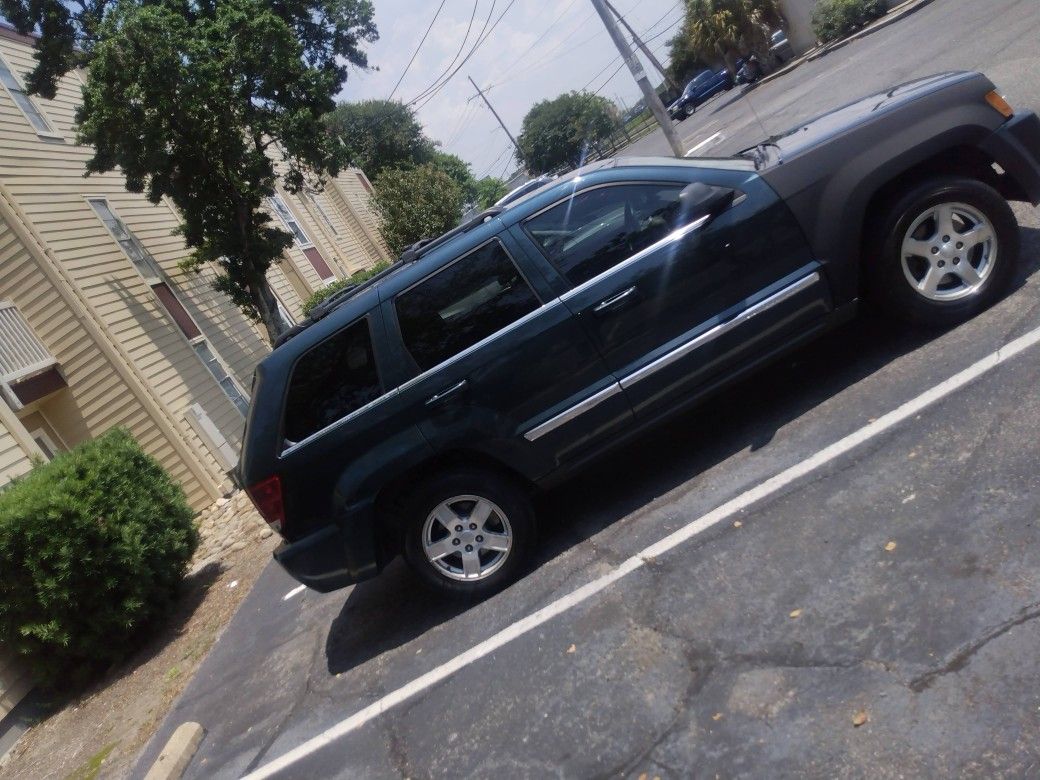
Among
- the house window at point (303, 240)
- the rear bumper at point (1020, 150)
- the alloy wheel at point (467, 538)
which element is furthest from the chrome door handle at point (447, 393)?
the house window at point (303, 240)

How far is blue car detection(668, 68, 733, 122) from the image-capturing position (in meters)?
39.8

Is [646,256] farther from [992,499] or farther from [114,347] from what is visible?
[114,347]

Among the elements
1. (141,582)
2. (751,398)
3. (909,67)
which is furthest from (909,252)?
(909,67)

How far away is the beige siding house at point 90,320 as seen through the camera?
40.5ft

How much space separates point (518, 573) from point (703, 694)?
1.77 meters

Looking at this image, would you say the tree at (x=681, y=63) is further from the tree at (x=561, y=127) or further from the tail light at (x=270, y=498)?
the tail light at (x=270, y=498)

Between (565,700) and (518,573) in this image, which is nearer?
(565,700)

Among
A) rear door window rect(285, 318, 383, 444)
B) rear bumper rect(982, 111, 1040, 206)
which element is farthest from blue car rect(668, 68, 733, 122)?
rear door window rect(285, 318, 383, 444)

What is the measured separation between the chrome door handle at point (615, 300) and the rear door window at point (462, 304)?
337 millimetres

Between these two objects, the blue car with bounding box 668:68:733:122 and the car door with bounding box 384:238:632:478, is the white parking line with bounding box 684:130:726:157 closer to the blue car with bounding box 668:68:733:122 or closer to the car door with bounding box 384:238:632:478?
the car door with bounding box 384:238:632:478

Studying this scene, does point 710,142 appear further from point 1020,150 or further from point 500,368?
point 500,368

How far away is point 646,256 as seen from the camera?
15.1 feet

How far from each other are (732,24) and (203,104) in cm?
2660

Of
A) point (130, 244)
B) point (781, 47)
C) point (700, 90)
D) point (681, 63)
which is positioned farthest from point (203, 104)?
point (681, 63)
